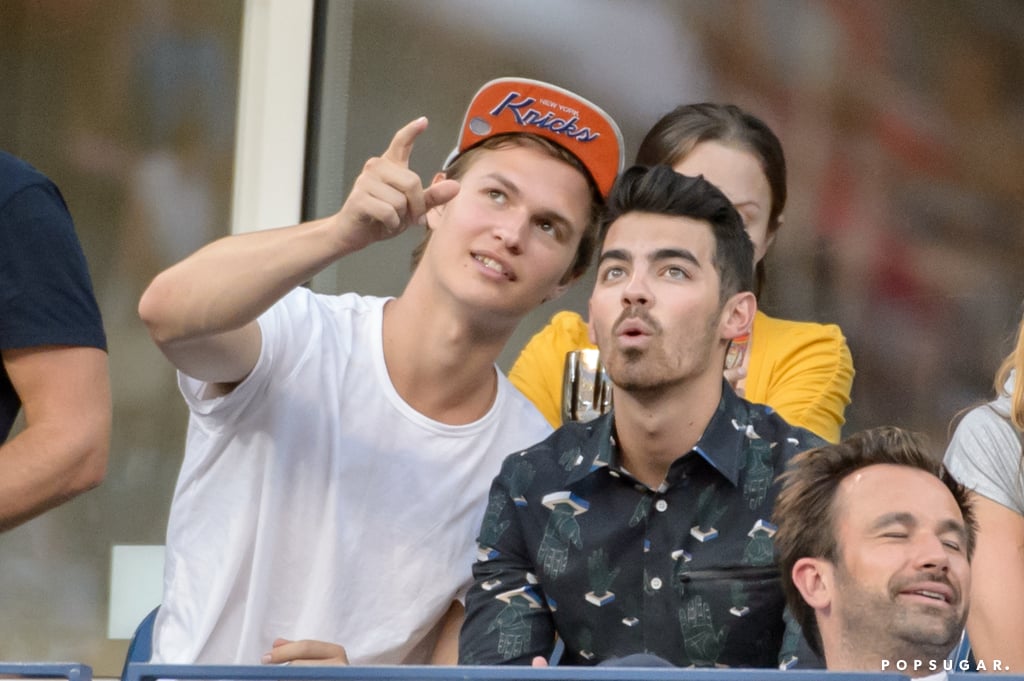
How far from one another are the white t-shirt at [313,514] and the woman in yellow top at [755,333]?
0.60 m

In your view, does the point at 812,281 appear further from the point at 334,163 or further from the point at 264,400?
the point at 264,400

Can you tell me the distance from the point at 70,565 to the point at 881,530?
2474mm

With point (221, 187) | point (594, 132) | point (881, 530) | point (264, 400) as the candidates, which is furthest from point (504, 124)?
point (221, 187)

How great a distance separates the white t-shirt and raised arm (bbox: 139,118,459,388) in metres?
0.16

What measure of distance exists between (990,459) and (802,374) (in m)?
0.52

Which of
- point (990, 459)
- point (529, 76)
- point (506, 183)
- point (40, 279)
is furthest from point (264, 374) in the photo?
point (529, 76)

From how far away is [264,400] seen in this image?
2562 millimetres

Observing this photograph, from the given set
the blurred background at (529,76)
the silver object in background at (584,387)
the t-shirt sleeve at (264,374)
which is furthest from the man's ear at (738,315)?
the blurred background at (529,76)

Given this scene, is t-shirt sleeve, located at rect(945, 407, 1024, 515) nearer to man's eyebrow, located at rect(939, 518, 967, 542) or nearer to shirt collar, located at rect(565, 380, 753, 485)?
shirt collar, located at rect(565, 380, 753, 485)

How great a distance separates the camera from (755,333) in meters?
3.21

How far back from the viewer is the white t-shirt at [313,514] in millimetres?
2512

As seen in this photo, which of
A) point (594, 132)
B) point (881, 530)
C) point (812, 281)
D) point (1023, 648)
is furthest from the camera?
point (812, 281)

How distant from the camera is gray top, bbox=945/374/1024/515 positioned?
2.66m

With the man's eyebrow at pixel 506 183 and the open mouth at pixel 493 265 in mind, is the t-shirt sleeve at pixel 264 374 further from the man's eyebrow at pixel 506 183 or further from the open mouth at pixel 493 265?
the man's eyebrow at pixel 506 183
